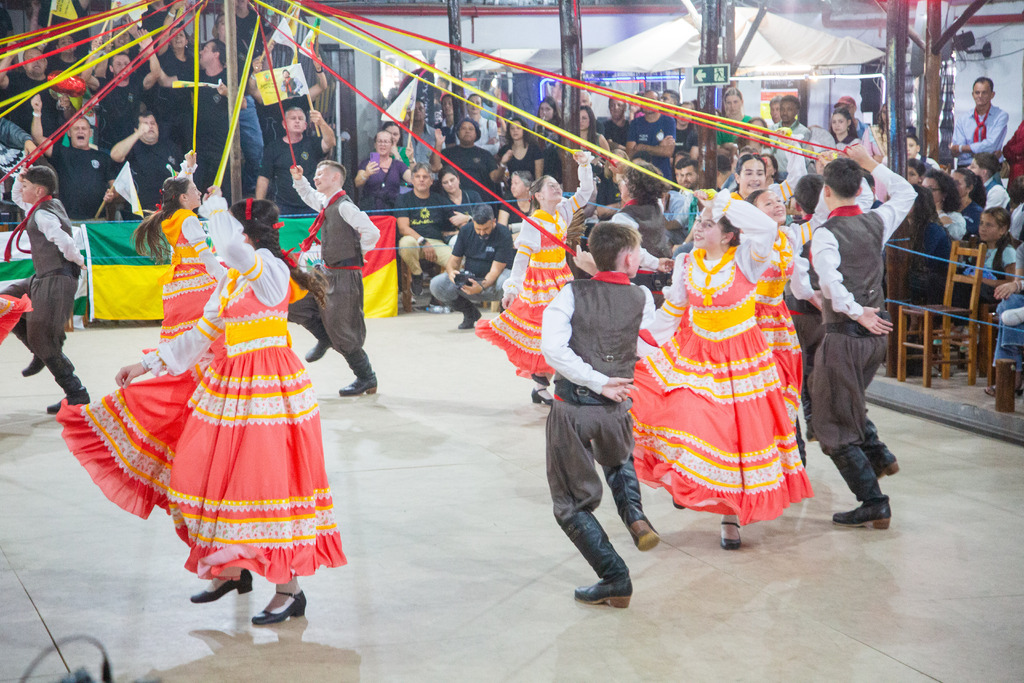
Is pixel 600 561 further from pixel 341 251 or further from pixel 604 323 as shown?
pixel 341 251

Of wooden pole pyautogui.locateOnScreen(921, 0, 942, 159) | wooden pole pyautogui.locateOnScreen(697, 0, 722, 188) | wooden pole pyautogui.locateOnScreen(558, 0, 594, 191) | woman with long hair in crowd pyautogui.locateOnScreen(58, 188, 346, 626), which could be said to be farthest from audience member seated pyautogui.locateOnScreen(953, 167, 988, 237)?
woman with long hair in crowd pyautogui.locateOnScreen(58, 188, 346, 626)

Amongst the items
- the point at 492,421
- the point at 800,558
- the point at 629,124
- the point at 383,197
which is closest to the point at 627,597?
the point at 800,558

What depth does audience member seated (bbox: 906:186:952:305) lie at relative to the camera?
777 cm

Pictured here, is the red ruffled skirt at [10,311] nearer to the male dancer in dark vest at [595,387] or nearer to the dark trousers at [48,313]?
the dark trousers at [48,313]

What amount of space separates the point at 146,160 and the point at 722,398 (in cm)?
837

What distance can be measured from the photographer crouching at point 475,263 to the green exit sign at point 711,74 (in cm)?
240

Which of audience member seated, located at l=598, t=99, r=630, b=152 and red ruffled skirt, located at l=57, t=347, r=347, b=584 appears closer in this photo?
red ruffled skirt, located at l=57, t=347, r=347, b=584

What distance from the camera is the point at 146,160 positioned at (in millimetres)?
10891

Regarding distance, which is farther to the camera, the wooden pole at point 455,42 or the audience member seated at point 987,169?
the wooden pole at point 455,42

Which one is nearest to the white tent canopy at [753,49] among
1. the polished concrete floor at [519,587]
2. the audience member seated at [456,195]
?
the audience member seated at [456,195]

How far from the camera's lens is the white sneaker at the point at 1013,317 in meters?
6.52

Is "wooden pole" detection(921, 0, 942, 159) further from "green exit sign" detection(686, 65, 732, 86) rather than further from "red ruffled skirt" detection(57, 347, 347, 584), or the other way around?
"red ruffled skirt" detection(57, 347, 347, 584)

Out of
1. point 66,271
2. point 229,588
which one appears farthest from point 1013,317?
point 66,271

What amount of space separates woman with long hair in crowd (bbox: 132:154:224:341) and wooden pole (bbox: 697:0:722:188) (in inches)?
193
